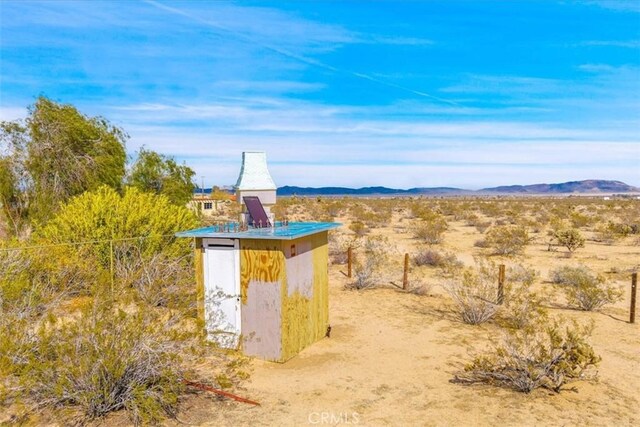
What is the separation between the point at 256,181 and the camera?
1025cm

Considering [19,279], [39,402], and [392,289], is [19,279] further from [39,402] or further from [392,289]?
[392,289]

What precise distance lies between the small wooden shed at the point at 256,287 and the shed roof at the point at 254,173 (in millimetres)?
975

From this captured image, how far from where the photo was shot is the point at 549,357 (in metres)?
7.64

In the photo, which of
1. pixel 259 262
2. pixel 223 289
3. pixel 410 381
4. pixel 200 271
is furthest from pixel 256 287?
pixel 410 381

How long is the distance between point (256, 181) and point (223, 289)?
238cm

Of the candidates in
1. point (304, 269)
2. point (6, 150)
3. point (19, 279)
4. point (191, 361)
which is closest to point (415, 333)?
point (304, 269)

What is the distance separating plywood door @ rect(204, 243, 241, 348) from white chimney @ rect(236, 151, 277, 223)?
Result: 3.63 ft

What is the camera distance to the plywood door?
30.2 ft

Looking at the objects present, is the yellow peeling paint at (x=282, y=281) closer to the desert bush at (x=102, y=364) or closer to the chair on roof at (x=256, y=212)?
the chair on roof at (x=256, y=212)

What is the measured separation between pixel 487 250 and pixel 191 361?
1990 centimetres

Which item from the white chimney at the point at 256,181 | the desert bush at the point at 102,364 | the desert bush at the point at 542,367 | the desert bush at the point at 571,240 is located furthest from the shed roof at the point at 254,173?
the desert bush at the point at 571,240

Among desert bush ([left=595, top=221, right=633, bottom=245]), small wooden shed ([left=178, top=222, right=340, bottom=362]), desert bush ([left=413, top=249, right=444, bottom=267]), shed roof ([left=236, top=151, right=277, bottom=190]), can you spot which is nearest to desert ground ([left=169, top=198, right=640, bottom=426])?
small wooden shed ([left=178, top=222, right=340, bottom=362])

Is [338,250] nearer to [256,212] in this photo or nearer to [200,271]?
[256,212]

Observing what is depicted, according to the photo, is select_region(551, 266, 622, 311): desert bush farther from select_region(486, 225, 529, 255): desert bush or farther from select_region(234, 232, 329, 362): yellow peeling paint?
select_region(486, 225, 529, 255): desert bush
